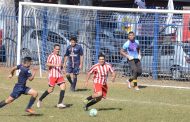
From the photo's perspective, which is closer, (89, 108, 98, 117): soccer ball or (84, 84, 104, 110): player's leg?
(89, 108, 98, 117): soccer ball

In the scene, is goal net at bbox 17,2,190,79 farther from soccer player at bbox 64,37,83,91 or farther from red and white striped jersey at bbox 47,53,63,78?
red and white striped jersey at bbox 47,53,63,78

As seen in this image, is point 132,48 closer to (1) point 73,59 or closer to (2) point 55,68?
(1) point 73,59

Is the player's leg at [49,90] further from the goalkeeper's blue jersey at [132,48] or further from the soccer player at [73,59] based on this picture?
the goalkeeper's blue jersey at [132,48]

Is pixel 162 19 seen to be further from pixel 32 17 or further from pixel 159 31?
pixel 32 17

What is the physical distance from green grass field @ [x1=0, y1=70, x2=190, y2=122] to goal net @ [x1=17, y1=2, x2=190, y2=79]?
1.93 m

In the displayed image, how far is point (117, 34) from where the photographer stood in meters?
20.8

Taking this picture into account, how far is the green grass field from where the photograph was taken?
12484 millimetres

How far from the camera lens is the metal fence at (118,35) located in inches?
790

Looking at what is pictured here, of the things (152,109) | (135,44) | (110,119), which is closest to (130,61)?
(135,44)

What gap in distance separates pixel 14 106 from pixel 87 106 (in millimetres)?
1945

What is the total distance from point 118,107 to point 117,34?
22.9 feet

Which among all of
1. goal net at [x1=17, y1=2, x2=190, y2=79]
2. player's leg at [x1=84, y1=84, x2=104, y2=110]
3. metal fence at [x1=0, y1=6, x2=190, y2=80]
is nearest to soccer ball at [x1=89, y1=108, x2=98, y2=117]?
player's leg at [x1=84, y1=84, x2=104, y2=110]

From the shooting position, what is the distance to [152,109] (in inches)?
547

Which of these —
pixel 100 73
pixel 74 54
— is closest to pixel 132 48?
pixel 74 54
